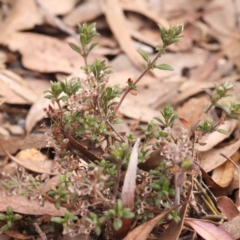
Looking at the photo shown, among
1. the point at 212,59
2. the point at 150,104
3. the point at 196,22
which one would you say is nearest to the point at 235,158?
the point at 150,104

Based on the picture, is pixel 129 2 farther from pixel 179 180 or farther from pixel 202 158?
pixel 179 180

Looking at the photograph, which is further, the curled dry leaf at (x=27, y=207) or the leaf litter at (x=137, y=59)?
the leaf litter at (x=137, y=59)

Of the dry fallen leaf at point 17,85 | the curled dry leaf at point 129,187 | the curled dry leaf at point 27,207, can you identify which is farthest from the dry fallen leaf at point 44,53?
the curled dry leaf at point 129,187

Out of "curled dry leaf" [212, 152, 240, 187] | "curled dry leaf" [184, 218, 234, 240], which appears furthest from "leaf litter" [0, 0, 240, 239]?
"curled dry leaf" [184, 218, 234, 240]

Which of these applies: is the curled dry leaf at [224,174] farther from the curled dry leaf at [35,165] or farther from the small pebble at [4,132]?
the small pebble at [4,132]

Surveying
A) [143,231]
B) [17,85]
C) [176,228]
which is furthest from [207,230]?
[17,85]

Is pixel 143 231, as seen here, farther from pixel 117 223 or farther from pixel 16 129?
pixel 16 129

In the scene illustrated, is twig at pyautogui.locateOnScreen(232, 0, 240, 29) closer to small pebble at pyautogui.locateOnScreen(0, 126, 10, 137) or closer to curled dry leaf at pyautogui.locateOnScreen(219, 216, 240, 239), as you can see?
small pebble at pyautogui.locateOnScreen(0, 126, 10, 137)
